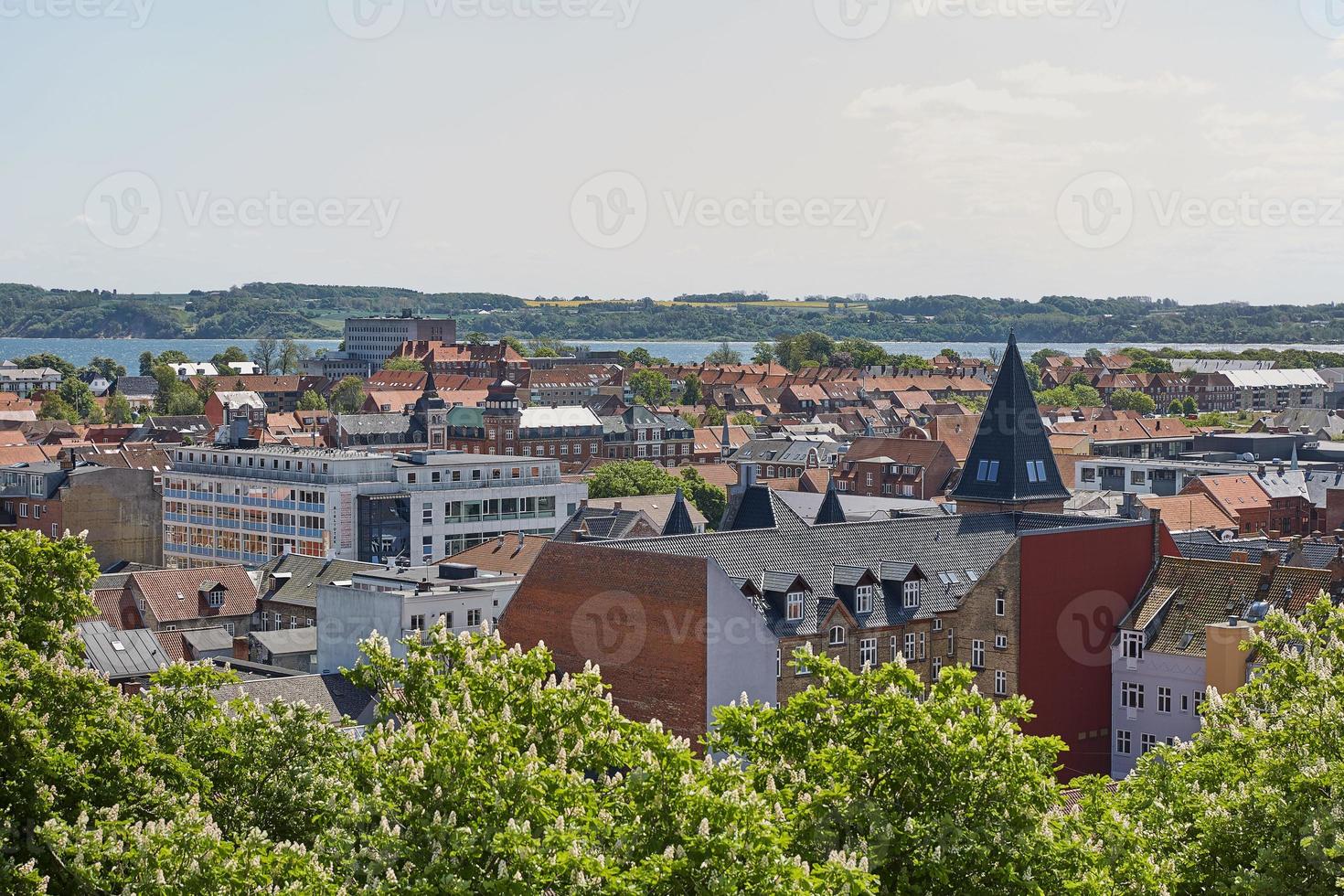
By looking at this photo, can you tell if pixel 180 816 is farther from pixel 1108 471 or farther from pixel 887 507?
pixel 1108 471

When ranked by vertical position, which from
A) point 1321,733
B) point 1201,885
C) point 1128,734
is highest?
point 1321,733

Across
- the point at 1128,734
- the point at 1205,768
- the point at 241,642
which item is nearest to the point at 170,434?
the point at 241,642

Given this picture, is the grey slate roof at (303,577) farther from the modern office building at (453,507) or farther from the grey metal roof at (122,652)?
the grey metal roof at (122,652)

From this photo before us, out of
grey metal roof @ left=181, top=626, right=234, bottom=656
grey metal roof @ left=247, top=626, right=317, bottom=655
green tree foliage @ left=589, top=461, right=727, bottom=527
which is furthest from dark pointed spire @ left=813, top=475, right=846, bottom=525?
green tree foliage @ left=589, top=461, right=727, bottom=527

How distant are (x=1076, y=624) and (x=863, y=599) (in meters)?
8.11

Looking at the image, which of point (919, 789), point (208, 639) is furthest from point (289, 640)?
point (919, 789)

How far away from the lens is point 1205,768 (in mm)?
32812

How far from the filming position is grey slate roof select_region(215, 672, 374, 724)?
47.1m

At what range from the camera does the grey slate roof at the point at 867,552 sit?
52375 mm

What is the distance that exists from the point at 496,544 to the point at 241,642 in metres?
20.3

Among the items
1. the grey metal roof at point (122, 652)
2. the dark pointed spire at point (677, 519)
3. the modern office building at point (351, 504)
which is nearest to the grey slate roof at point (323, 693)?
the grey metal roof at point (122, 652)

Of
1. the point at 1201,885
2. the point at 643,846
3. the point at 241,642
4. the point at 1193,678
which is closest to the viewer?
the point at 643,846

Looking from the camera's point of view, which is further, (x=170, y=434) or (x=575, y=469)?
(x=170, y=434)

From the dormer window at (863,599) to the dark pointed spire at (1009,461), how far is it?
12507 millimetres
